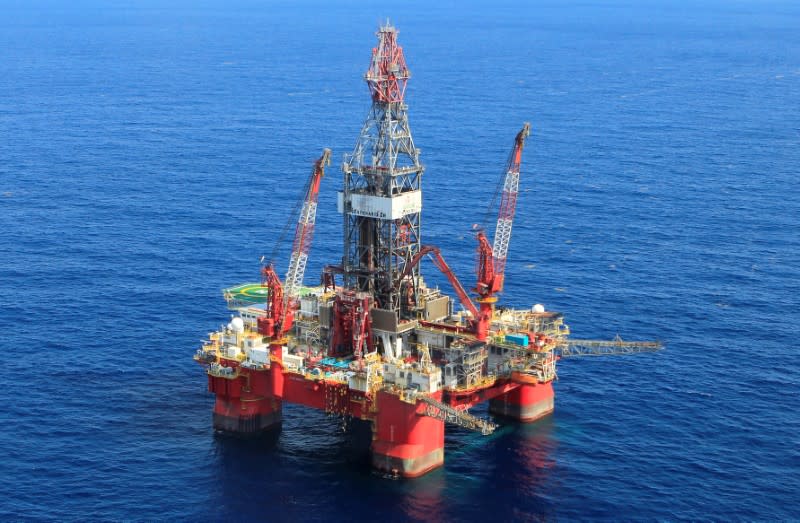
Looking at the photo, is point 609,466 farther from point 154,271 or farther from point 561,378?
point 154,271

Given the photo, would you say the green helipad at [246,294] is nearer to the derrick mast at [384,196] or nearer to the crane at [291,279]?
the crane at [291,279]

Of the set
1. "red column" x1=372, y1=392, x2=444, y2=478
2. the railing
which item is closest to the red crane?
the railing

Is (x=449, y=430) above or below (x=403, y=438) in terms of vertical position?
below

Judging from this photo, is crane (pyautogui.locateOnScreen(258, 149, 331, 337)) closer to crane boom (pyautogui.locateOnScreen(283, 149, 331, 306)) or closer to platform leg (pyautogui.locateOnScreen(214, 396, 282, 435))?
crane boom (pyautogui.locateOnScreen(283, 149, 331, 306))

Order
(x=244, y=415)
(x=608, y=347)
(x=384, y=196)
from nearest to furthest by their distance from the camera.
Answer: (x=244, y=415), (x=384, y=196), (x=608, y=347)

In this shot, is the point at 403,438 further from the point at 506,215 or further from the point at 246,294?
the point at 246,294

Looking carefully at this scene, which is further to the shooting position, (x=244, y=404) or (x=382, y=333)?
(x=244, y=404)

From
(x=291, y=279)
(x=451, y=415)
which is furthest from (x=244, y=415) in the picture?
(x=451, y=415)
